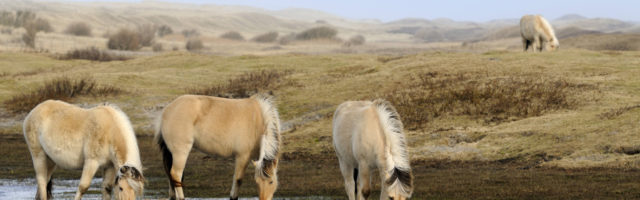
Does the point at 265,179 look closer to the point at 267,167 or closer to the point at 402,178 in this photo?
the point at 267,167

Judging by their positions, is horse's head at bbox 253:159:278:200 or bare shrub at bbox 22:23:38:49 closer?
horse's head at bbox 253:159:278:200

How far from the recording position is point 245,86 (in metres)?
35.3

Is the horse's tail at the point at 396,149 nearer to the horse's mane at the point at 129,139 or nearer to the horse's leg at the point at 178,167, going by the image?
the horse's leg at the point at 178,167

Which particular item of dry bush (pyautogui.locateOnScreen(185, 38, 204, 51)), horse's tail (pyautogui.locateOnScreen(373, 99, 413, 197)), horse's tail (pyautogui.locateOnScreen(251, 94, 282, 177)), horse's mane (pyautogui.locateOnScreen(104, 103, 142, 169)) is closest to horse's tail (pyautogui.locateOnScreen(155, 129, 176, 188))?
horse's tail (pyautogui.locateOnScreen(251, 94, 282, 177))

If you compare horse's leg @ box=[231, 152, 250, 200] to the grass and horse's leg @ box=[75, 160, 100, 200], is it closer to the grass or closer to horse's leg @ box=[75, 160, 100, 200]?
horse's leg @ box=[75, 160, 100, 200]

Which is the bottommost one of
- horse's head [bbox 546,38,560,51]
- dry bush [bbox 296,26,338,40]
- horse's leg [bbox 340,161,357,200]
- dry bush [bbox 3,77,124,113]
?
dry bush [bbox 296,26,338,40]

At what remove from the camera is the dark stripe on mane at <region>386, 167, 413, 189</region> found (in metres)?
10.7

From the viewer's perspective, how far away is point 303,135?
25547mm

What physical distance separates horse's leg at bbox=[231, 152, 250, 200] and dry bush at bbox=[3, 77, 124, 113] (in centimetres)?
2080

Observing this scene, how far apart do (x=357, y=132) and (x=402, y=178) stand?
1.69m

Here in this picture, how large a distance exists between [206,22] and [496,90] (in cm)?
14899

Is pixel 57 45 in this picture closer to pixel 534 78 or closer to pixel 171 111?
pixel 534 78

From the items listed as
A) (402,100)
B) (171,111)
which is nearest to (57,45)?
(402,100)

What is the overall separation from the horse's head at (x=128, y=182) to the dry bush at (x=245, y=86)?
2263 cm
